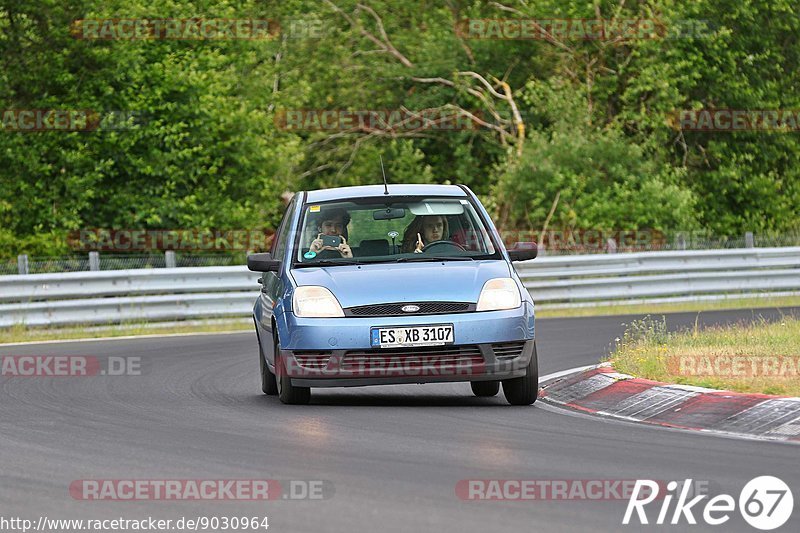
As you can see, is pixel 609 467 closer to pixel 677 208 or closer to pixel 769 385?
pixel 769 385

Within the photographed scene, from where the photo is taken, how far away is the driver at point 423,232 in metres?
12.9

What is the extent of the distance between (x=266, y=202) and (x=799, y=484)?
1200 inches

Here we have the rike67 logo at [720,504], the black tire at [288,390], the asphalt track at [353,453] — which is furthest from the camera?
the black tire at [288,390]

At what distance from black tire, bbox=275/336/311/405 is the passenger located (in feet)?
3.12

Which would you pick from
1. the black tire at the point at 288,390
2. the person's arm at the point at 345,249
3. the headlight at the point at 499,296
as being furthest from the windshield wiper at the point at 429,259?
the black tire at the point at 288,390

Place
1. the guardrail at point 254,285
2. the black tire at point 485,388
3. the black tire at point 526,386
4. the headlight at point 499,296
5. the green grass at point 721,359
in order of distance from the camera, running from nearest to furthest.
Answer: the green grass at point 721,359
the headlight at point 499,296
the black tire at point 526,386
the black tire at point 485,388
the guardrail at point 254,285

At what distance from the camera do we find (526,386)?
477 inches

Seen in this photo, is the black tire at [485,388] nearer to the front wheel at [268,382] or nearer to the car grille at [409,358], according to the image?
the car grille at [409,358]

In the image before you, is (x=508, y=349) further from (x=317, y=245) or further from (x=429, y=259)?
(x=317, y=245)

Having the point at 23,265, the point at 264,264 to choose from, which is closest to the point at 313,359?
the point at 264,264

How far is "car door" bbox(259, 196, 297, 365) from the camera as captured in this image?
12.7 meters

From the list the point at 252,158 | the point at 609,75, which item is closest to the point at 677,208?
the point at 609,75

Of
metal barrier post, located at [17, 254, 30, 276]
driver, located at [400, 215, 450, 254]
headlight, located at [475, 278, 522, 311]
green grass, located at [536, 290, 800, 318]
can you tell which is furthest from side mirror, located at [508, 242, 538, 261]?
green grass, located at [536, 290, 800, 318]

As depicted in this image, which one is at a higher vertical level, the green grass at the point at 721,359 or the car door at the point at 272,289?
the car door at the point at 272,289
